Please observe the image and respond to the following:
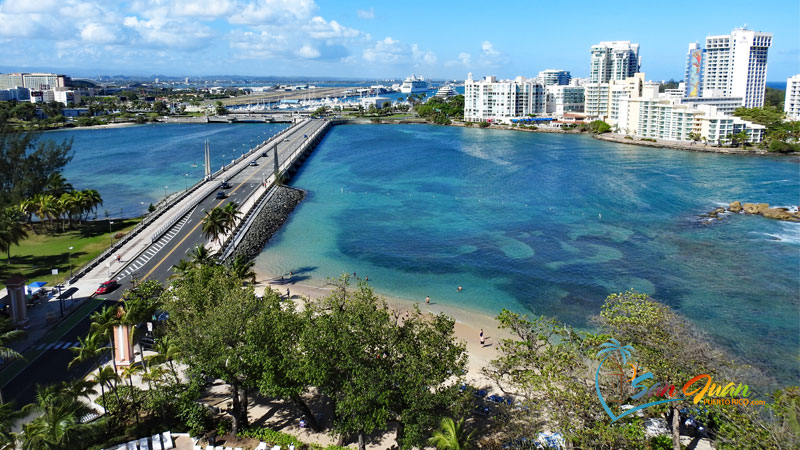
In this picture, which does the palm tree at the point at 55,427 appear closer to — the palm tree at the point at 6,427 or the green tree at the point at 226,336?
the palm tree at the point at 6,427

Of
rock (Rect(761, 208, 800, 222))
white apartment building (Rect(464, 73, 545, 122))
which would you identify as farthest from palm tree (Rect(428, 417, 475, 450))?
white apartment building (Rect(464, 73, 545, 122))

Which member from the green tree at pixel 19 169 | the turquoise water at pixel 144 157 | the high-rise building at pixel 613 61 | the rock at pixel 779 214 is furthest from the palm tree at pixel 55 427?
the high-rise building at pixel 613 61

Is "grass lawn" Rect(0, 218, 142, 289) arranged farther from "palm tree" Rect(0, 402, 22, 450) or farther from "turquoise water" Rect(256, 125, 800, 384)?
"palm tree" Rect(0, 402, 22, 450)

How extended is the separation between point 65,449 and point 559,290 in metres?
22.9

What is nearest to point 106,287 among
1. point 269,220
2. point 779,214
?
point 269,220

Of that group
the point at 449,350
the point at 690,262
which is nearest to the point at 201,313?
the point at 449,350

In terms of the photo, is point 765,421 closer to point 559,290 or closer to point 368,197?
point 559,290

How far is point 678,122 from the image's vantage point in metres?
86.4

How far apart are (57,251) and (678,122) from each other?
84317 millimetres

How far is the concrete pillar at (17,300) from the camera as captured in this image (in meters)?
21.7

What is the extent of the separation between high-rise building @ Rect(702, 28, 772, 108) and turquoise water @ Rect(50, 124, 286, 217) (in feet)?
323

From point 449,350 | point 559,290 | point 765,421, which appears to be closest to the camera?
point 765,421

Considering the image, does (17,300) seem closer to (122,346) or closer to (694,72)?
(122,346)

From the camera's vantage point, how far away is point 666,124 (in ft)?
290
